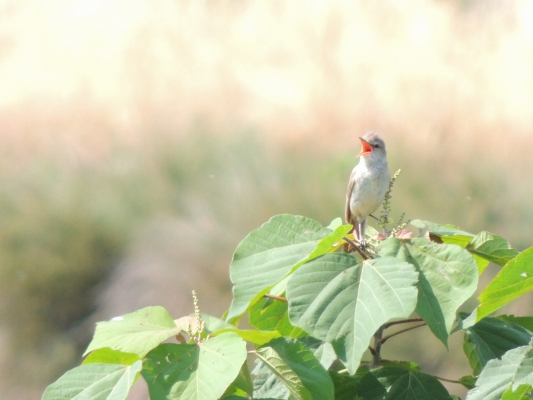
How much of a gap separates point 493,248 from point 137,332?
1.71ft

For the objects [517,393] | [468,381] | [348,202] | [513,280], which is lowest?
[348,202]

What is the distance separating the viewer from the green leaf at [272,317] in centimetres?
89

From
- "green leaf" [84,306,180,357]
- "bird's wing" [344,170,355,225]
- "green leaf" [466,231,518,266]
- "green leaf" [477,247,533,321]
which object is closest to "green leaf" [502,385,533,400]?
"green leaf" [477,247,533,321]

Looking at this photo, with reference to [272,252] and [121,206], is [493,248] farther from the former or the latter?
[121,206]

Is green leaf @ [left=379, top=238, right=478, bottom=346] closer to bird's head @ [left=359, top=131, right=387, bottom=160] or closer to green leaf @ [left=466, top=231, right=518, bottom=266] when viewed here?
green leaf @ [left=466, top=231, right=518, bottom=266]

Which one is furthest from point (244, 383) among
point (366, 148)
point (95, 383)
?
point (366, 148)

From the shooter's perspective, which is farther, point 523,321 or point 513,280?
point 523,321

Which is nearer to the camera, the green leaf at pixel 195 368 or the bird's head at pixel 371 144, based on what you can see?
the green leaf at pixel 195 368

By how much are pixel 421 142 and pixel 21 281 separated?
1727mm

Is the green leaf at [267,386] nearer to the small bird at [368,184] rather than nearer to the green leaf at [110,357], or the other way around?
the green leaf at [110,357]

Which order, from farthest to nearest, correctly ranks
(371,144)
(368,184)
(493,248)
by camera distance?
(368,184) < (371,144) < (493,248)

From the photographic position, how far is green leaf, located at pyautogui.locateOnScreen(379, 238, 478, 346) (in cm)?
71

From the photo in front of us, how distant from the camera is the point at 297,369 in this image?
2.29 feet

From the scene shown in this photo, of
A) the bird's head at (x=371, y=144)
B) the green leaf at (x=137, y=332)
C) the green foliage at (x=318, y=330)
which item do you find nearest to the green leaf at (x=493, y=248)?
the green foliage at (x=318, y=330)
